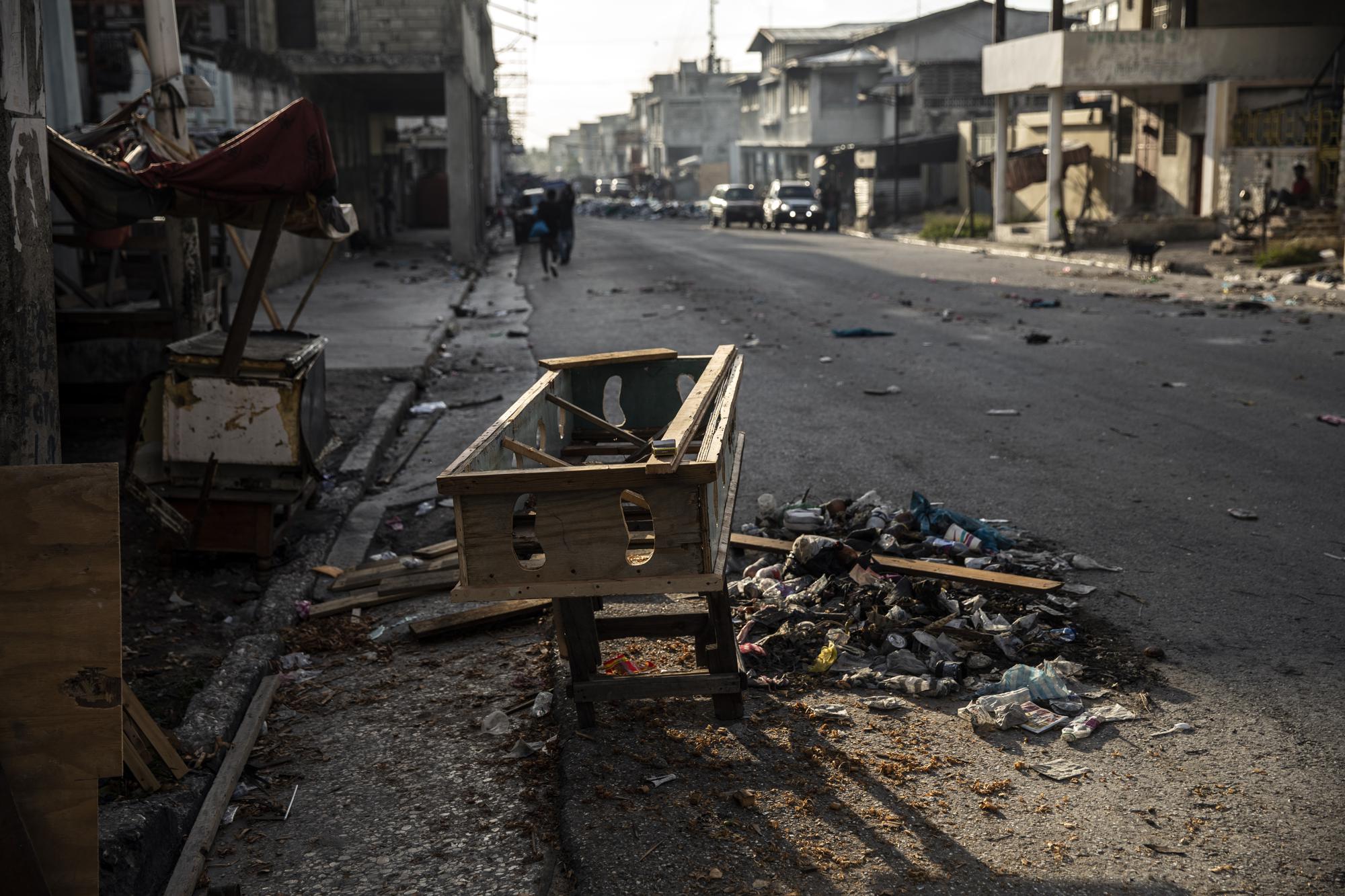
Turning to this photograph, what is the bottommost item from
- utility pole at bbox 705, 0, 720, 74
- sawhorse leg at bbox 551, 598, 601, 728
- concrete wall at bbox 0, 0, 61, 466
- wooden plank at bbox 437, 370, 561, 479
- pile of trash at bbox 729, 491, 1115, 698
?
pile of trash at bbox 729, 491, 1115, 698

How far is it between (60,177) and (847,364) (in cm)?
794

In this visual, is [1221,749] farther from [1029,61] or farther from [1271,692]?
[1029,61]

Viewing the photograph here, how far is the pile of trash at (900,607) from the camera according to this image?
16.6 feet

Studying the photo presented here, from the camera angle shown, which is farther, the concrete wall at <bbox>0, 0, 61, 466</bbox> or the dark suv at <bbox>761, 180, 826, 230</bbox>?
the dark suv at <bbox>761, 180, 826, 230</bbox>

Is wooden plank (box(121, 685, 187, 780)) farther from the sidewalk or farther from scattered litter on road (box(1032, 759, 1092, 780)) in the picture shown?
scattered litter on road (box(1032, 759, 1092, 780))

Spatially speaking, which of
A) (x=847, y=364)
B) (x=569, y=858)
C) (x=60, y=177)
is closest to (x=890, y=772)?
(x=569, y=858)

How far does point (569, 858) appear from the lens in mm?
3830

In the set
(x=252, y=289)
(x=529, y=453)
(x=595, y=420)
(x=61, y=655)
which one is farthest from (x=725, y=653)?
(x=252, y=289)

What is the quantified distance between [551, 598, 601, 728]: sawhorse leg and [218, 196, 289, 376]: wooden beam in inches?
122

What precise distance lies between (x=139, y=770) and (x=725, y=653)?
1.98 metres

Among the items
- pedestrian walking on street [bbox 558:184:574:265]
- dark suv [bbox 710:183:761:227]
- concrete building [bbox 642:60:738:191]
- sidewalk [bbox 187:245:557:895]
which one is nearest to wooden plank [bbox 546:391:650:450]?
sidewalk [bbox 187:245:557:895]

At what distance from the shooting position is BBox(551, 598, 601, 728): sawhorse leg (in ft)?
14.9

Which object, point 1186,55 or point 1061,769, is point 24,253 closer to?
point 1061,769

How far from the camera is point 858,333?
15.4m
